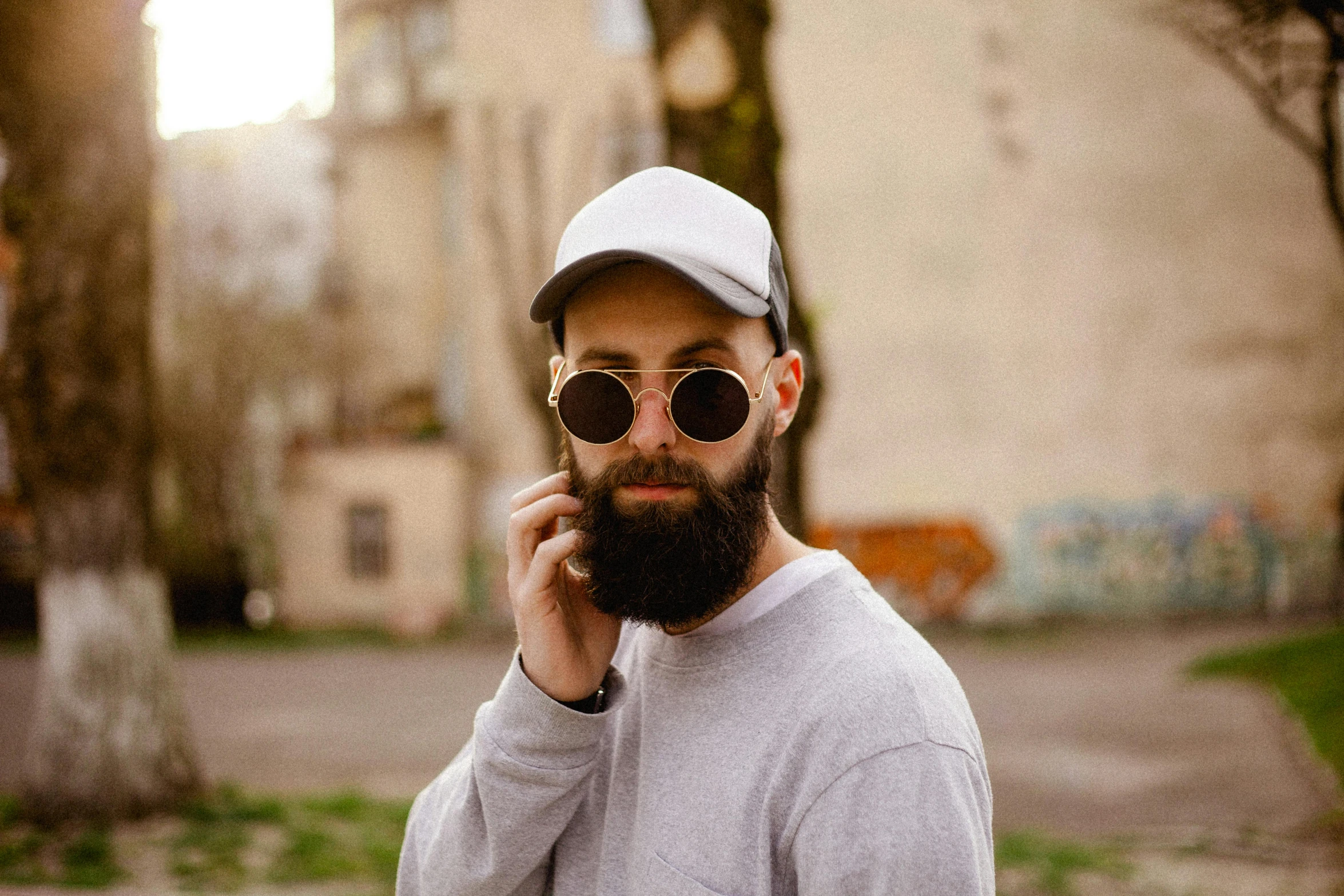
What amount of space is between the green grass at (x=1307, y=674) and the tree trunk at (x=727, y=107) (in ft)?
19.4

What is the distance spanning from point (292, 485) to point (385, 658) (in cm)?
682

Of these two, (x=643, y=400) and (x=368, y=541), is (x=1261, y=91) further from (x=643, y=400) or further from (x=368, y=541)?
(x=368, y=541)

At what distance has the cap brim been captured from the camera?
66.5 inches

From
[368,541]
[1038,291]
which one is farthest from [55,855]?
[1038,291]

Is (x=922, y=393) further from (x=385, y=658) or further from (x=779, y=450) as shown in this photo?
(x=779, y=450)

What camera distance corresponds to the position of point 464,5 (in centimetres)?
2305

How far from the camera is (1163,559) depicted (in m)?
19.6

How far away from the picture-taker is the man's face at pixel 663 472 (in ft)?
5.82

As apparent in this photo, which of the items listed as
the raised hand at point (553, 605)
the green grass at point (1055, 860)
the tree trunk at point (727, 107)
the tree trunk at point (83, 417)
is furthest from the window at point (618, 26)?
the raised hand at point (553, 605)

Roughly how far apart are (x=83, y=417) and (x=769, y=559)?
609 cm

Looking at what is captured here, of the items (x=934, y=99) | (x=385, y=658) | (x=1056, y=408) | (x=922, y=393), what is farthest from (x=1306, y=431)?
(x=385, y=658)

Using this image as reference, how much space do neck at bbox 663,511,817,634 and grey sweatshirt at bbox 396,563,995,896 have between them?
0.04 m

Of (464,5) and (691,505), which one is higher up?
(464,5)

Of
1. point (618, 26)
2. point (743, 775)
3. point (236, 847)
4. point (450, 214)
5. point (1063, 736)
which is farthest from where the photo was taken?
point (450, 214)
